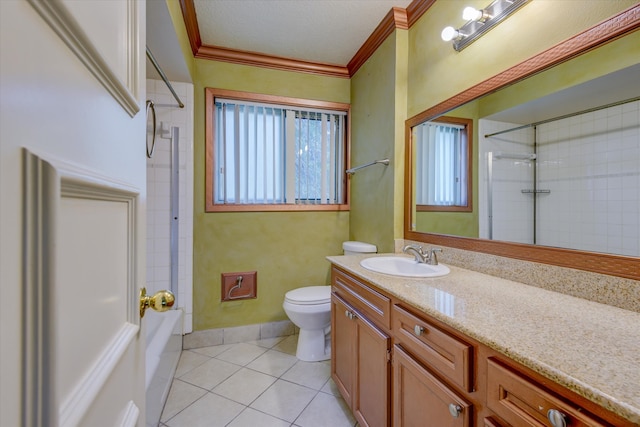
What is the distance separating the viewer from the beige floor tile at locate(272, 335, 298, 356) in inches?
90.6

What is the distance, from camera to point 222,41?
2244 millimetres

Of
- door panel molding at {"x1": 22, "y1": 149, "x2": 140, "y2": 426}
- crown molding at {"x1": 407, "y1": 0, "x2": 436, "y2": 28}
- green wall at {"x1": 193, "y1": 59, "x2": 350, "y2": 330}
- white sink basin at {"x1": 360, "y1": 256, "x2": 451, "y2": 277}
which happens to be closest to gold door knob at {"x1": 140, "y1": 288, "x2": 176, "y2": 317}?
door panel molding at {"x1": 22, "y1": 149, "x2": 140, "y2": 426}

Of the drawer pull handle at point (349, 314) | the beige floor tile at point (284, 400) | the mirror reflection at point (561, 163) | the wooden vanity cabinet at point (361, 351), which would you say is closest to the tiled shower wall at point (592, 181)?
the mirror reflection at point (561, 163)

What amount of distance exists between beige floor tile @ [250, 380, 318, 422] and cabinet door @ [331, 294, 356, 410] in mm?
223

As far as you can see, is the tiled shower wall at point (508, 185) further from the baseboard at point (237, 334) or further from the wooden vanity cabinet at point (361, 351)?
the baseboard at point (237, 334)

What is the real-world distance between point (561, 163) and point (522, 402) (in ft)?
2.95

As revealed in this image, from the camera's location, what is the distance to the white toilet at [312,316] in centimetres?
206

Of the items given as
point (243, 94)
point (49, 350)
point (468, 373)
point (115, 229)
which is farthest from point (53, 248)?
point (243, 94)

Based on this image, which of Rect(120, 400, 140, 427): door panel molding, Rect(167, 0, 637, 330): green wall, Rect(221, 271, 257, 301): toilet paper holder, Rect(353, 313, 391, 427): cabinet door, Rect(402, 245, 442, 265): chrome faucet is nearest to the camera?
Rect(120, 400, 140, 427): door panel molding

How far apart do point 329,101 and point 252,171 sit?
94 cm

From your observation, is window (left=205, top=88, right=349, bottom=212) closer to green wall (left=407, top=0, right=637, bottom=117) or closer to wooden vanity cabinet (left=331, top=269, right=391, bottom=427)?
green wall (left=407, top=0, right=637, bottom=117)

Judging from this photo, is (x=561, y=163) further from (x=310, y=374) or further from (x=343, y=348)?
(x=310, y=374)

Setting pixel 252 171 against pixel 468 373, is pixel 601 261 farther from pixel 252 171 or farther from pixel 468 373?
pixel 252 171

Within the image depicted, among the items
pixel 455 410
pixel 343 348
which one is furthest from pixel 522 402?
pixel 343 348
